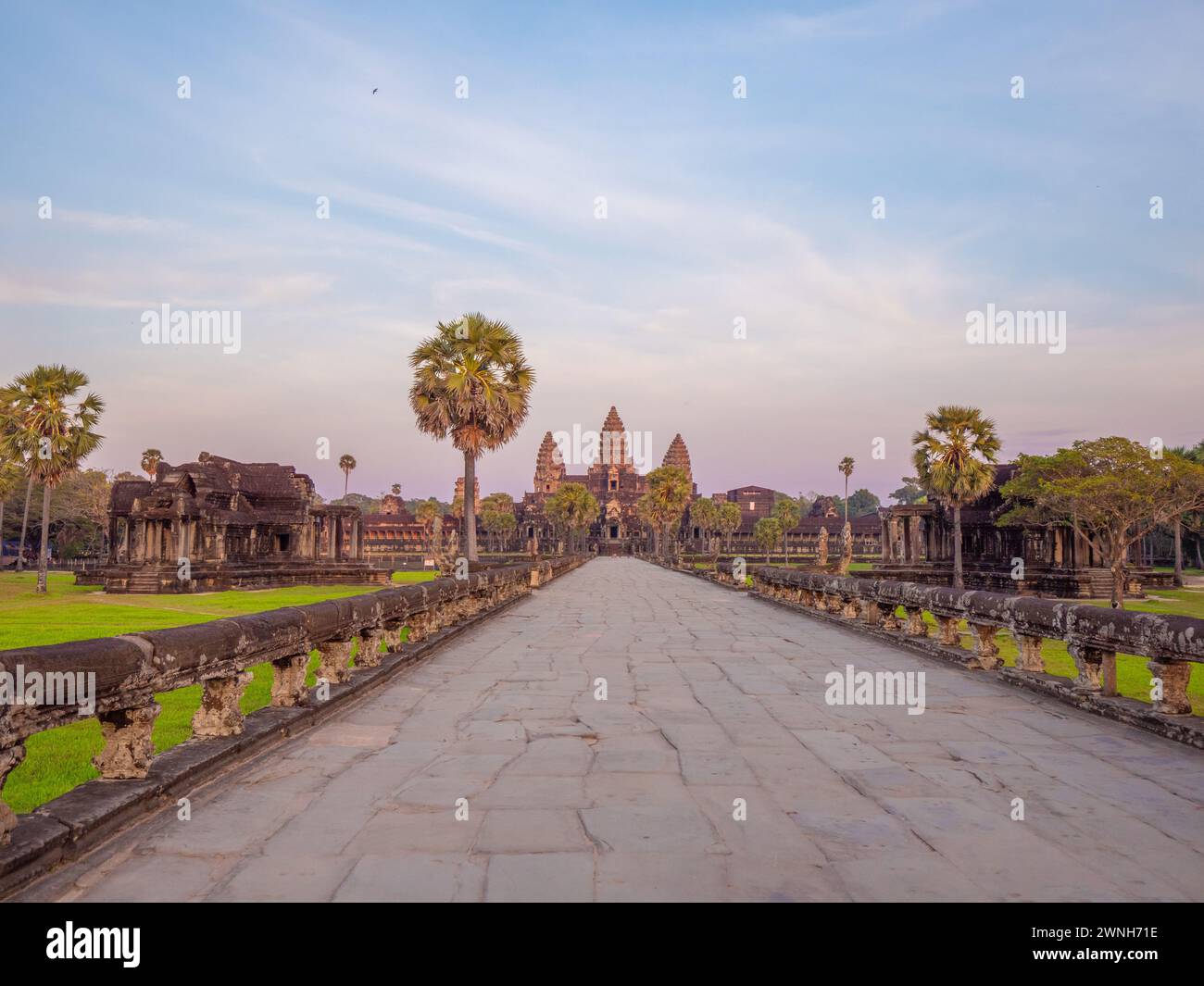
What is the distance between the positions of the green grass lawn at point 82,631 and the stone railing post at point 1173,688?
8.02 m

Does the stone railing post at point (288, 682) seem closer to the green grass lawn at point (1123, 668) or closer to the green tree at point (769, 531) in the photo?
the green grass lawn at point (1123, 668)

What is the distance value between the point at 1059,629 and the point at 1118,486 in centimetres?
2968

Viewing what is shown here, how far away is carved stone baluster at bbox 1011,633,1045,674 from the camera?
930 cm

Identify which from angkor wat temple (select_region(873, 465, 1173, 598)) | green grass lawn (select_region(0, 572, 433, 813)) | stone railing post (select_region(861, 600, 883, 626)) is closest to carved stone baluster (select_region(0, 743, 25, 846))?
green grass lawn (select_region(0, 572, 433, 813))

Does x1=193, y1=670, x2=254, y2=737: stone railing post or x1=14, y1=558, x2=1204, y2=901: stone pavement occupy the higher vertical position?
x1=193, y1=670, x2=254, y2=737: stone railing post

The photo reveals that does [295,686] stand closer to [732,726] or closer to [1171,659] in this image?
[732,726]

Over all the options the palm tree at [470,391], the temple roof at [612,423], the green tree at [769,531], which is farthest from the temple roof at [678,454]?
the palm tree at [470,391]

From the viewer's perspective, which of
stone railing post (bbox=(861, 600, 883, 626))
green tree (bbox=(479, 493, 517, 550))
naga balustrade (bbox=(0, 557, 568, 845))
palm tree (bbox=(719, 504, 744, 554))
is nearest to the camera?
naga balustrade (bbox=(0, 557, 568, 845))

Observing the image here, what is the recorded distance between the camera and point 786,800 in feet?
16.6

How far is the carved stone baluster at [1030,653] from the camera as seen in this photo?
9305 mm

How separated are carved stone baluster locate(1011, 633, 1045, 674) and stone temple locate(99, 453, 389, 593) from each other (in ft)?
124

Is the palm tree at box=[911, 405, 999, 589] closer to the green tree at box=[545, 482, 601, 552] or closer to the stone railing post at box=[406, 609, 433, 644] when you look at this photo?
the stone railing post at box=[406, 609, 433, 644]
